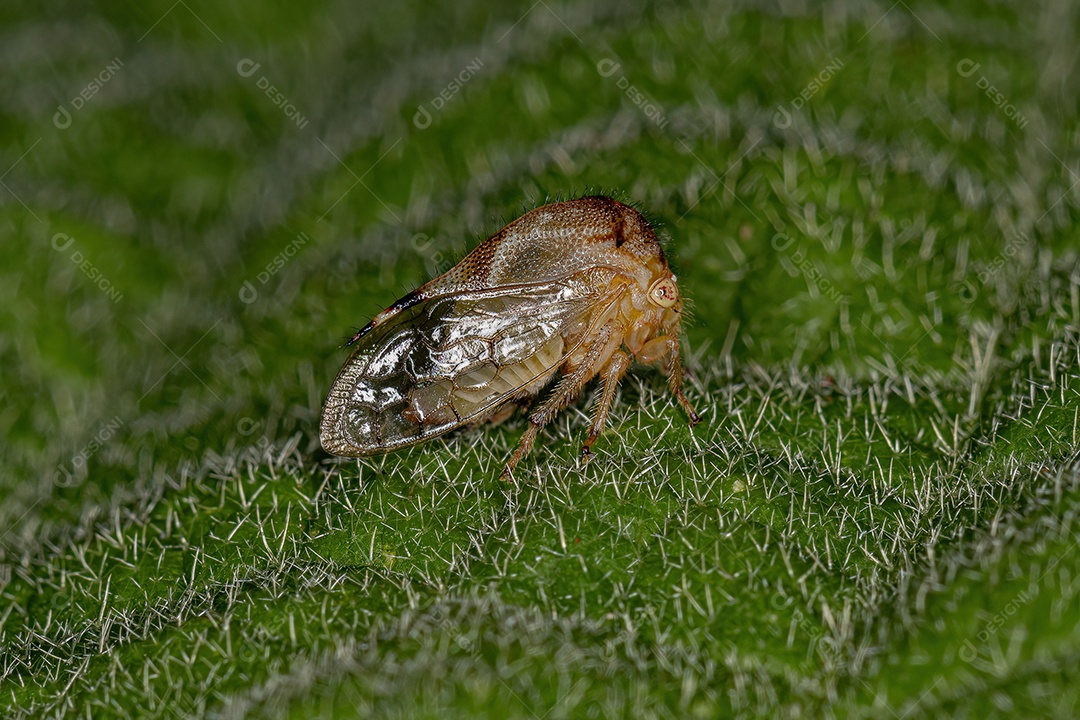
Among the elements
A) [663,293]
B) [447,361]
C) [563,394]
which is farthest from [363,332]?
[663,293]

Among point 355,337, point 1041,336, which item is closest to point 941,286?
point 1041,336

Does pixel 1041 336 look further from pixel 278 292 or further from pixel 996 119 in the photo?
pixel 278 292

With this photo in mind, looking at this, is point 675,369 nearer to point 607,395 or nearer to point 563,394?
point 607,395

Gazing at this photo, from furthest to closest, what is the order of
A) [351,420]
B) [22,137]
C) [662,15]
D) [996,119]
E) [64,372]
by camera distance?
[22,137]
[662,15]
[996,119]
[64,372]
[351,420]

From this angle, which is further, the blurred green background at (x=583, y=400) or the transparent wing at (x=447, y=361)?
the transparent wing at (x=447, y=361)

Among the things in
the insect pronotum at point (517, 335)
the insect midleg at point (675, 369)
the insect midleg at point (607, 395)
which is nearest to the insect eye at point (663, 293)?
the insect pronotum at point (517, 335)

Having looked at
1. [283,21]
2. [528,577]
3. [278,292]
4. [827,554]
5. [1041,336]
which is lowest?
[1041,336]

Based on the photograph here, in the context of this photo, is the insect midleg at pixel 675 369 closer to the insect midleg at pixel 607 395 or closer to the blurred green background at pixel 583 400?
the blurred green background at pixel 583 400
